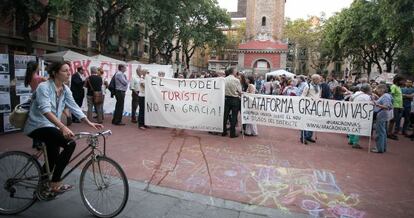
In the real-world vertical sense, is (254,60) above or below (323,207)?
above

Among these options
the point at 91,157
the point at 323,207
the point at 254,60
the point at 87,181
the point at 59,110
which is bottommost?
the point at 323,207

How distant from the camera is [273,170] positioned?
634cm

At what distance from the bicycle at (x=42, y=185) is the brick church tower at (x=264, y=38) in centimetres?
5543

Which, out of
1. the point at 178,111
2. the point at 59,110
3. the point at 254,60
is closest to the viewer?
the point at 59,110

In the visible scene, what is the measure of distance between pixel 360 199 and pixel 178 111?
5.26 m

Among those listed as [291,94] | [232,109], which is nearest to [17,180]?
[232,109]

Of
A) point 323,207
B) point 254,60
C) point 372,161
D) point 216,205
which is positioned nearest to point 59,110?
point 216,205

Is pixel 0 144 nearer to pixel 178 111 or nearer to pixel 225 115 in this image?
pixel 178 111

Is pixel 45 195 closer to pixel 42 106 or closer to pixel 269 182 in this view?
pixel 42 106

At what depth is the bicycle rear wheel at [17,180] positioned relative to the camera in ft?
13.2

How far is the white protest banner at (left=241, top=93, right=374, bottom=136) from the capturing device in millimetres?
8617

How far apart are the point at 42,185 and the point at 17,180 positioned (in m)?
0.29

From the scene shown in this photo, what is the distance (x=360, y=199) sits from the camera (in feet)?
16.9

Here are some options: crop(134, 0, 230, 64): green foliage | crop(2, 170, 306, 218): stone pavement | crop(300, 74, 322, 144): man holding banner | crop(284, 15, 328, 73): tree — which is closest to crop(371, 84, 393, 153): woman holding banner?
crop(300, 74, 322, 144): man holding banner
